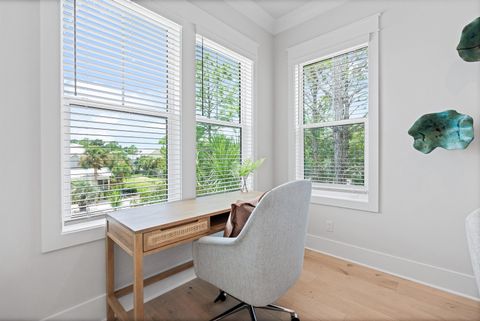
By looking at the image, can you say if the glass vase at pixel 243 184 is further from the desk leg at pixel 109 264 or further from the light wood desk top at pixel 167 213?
the desk leg at pixel 109 264

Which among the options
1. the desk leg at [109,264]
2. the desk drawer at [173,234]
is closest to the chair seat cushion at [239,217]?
the desk drawer at [173,234]

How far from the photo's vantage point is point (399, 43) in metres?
1.94

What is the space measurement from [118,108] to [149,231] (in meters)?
0.94

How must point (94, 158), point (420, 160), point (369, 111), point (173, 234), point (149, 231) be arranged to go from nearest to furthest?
point (149, 231) < point (173, 234) < point (94, 158) < point (420, 160) < point (369, 111)

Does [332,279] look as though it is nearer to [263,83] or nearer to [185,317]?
[185,317]

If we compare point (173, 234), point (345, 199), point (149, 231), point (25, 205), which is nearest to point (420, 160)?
point (345, 199)

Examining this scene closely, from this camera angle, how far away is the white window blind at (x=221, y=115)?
214 centimetres

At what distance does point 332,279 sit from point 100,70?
246cm

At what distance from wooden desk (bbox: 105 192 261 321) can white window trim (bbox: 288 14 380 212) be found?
52.0 inches

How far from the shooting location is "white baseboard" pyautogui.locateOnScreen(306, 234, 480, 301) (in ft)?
5.55

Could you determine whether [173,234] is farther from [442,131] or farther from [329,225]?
[442,131]

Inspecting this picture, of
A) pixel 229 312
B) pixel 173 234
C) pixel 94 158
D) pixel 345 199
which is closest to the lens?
pixel 173 234

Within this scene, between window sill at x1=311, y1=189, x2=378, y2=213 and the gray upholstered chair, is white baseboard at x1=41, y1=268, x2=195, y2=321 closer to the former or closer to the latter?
the gray upholstered chair

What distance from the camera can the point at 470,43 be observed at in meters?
1.51
